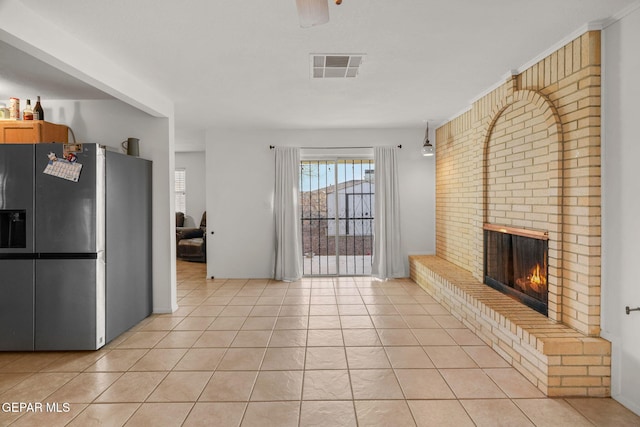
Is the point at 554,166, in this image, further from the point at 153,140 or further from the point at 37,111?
the point at 37,111

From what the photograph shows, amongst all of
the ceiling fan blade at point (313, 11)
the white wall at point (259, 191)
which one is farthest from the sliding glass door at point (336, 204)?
the ceiling fan blade at point (313, 11)

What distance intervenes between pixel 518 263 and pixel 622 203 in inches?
50.6

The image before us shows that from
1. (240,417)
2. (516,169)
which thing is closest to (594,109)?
(516,169)

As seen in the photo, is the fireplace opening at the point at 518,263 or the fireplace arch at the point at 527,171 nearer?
the fireplace arch at the point at 527,171

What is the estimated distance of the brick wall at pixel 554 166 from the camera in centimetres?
253

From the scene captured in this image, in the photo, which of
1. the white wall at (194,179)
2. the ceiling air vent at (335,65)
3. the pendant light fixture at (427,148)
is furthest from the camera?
the white wall at (194,179)

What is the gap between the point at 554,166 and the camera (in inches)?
112

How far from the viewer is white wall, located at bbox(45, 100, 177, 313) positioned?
413 cm

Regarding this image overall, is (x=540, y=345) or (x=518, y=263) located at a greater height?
(x=518, y=263)

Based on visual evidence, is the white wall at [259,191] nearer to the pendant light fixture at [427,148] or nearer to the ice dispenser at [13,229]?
the pendant light fixture at [427,148]

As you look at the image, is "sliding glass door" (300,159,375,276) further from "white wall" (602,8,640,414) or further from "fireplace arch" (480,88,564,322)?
"white wall" (602,8,640,414)

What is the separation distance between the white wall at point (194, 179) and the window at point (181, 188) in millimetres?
87

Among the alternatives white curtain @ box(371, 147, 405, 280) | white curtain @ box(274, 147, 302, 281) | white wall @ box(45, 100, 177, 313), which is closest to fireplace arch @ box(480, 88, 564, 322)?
white curtain @ box(371, 147, 405, 280)

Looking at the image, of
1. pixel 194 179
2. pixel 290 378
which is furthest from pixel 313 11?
pixel 194 179
